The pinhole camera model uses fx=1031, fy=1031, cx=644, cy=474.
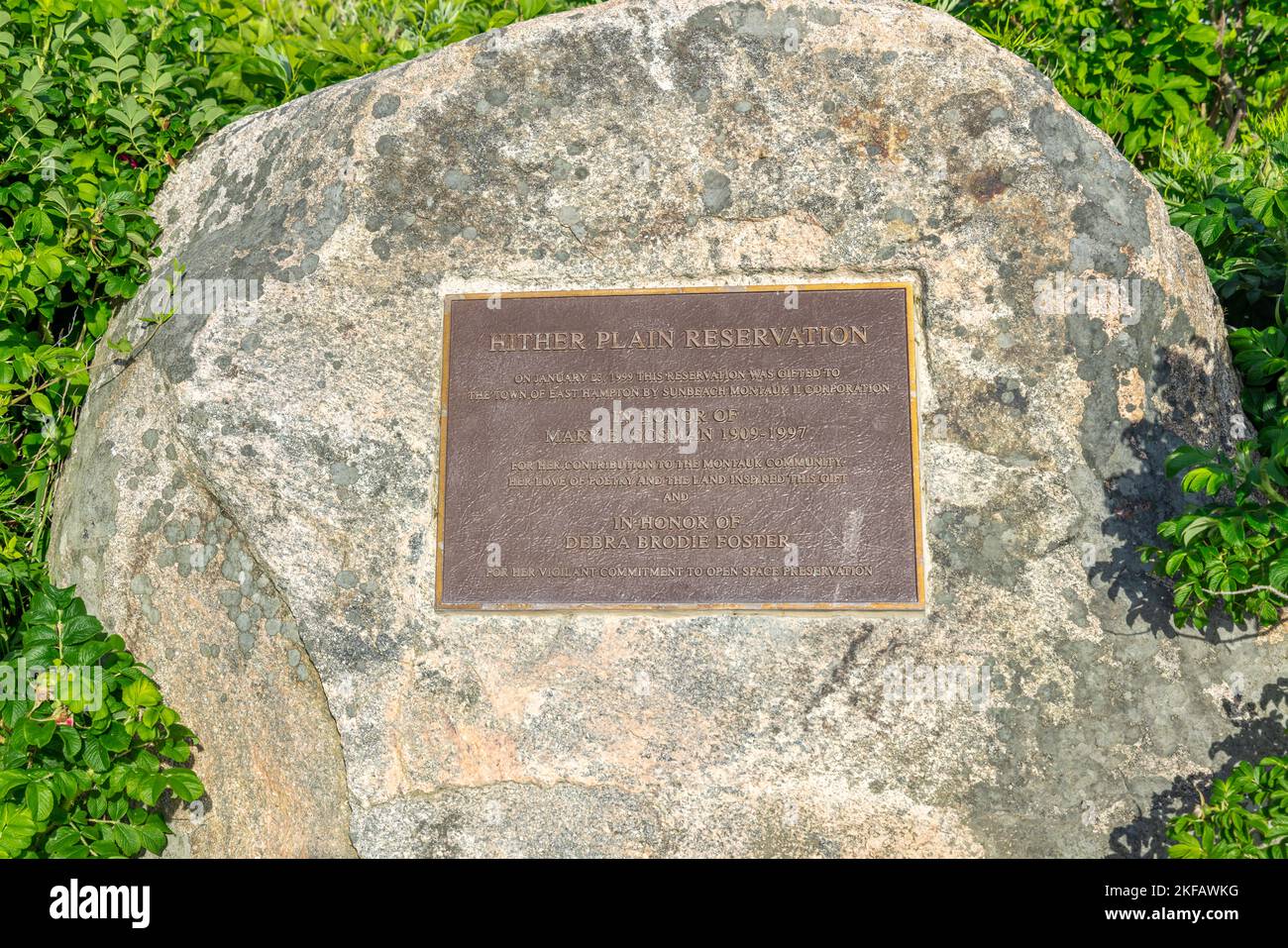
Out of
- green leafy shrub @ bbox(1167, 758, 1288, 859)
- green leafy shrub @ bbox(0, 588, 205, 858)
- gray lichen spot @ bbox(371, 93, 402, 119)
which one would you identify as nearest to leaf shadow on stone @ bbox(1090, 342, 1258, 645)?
green leafy shrub @ bbox(1167, 758, 1288, 859)

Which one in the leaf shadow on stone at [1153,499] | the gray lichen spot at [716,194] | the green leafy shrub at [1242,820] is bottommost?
the green leafy shrub at [1242,820]

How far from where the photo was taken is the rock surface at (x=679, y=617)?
9.50 feet

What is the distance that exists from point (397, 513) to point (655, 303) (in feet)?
3.33

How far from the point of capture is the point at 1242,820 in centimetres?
253

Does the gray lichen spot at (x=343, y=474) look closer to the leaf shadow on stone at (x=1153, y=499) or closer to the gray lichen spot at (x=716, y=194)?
the gray lichen spot at (x=716, y=194)

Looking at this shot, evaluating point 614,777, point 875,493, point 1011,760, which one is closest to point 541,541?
point 614,777

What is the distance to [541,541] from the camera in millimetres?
3082

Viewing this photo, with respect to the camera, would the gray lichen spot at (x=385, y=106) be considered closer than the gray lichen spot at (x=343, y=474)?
No

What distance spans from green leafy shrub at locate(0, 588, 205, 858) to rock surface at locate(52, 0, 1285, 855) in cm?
14

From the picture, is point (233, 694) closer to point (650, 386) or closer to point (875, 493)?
point (650, 386)

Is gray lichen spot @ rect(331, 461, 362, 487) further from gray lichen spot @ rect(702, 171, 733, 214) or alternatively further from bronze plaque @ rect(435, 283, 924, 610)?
gray lichen spot @ rect(702, 171, 733, 214)

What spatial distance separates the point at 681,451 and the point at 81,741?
191 centimetres

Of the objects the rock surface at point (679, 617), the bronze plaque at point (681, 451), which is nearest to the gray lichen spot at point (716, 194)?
the rock surface at point (679, 617)

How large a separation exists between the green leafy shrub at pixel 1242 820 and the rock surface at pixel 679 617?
0.66 feet
